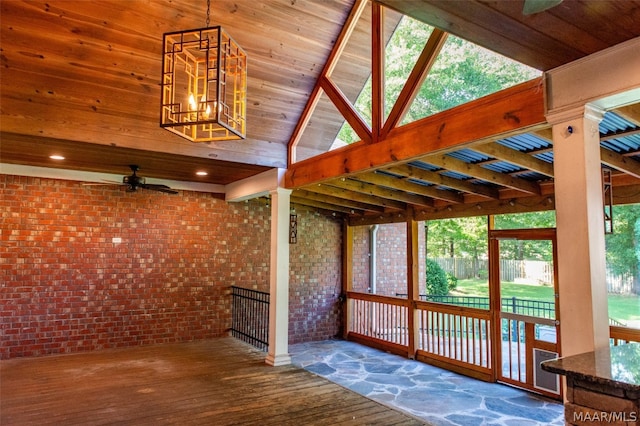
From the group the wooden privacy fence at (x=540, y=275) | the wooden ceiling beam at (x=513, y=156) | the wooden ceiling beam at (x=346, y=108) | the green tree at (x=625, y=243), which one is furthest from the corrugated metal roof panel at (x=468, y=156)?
the green tree at (x=625, y=243)

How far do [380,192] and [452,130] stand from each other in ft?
8.94

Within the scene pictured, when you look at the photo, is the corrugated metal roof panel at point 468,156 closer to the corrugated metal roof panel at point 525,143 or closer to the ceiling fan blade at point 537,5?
the corrugated metal roof panel at point 525,143

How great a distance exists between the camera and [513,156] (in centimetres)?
391

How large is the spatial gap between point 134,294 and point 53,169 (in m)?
2.35

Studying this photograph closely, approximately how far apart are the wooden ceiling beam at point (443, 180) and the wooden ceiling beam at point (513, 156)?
1.13 m

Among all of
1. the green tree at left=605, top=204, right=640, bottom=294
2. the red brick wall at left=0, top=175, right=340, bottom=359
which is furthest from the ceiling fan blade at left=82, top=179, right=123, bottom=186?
the green tree at left=605, top=204, right=640, bottom=294

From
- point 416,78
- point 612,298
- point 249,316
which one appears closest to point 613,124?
point 416,78

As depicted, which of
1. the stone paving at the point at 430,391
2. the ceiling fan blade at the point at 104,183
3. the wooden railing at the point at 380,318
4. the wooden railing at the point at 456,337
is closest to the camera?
the stone paving at the point at 430,391

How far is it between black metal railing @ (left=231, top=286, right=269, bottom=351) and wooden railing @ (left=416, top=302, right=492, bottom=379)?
2.69m

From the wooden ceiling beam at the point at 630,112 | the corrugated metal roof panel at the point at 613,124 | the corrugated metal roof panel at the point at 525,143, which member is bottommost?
the wooden ceiling beam at the point at 630,112

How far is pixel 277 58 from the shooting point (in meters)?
5.04

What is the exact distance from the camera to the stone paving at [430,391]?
14.1 feet

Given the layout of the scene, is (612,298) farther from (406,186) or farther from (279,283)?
(279,283)

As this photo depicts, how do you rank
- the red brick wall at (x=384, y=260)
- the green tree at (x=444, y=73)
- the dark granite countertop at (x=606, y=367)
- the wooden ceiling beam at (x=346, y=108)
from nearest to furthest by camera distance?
1. the dark granite countertop at (x=606, y=367)
2. the green tree at (x=444, y=73)
3. the wooden ceiling beam at (x=346, y=108)
4. the red brick wall at (x=384, y=260)
